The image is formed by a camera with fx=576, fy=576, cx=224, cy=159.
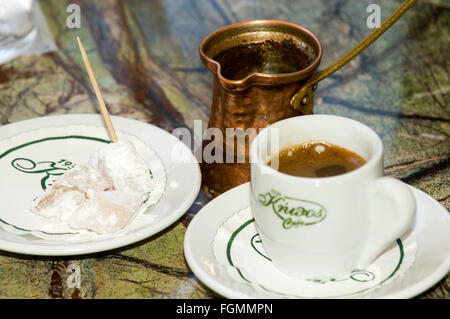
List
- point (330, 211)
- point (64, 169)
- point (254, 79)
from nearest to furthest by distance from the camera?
point (330, 211)
point (254, 79)
point (64, 169)

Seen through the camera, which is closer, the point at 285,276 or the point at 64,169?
the point at 285,276

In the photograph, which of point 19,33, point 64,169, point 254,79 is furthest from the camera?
point 19,33

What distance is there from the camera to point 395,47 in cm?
129

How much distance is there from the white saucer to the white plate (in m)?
0.07

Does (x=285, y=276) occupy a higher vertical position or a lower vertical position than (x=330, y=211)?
lower

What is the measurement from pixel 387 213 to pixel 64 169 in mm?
545

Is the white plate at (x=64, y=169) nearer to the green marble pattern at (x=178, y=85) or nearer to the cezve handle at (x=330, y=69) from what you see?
the green marble pattern at (x=178, y=85)

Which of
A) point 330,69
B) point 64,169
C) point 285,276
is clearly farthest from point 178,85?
point 285,276

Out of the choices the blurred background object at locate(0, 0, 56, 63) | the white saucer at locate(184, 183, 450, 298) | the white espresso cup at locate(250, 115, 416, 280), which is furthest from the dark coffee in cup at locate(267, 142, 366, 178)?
the blurred background object at locate(0, 0, 56, 63)

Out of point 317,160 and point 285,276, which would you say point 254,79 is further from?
point 285,276

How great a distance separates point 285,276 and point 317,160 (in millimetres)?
152

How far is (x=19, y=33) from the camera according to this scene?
1372 mm

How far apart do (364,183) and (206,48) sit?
0.36m

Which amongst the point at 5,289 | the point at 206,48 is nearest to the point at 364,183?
the point at 206,48
